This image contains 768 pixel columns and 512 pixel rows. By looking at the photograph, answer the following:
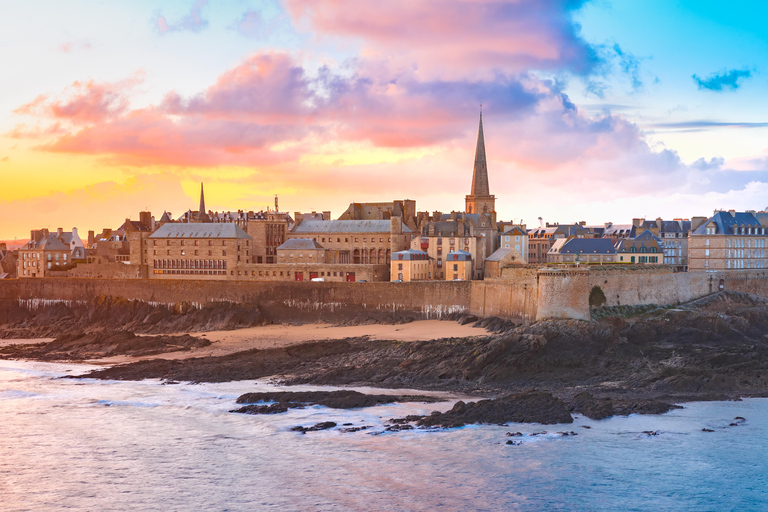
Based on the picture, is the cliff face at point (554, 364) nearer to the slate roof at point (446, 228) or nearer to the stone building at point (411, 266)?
the stone building at point (411, 266)

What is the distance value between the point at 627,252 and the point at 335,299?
22.2 meters

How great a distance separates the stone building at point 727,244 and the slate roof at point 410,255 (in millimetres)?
18887

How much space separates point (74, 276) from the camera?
2319 inches

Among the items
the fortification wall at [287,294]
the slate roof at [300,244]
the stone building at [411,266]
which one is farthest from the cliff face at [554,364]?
the slate roof at [300,244]

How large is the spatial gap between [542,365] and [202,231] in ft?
108

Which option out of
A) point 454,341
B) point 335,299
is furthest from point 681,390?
point 335,299

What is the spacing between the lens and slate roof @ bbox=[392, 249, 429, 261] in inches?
1954

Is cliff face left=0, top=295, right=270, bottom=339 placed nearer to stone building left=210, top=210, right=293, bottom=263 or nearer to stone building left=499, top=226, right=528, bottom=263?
stone building left=210, top=210, right=293, bottom=263

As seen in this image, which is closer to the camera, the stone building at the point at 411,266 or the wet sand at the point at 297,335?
the wet sand at the point at 297,335

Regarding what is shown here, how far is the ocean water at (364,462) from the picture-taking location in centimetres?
1764

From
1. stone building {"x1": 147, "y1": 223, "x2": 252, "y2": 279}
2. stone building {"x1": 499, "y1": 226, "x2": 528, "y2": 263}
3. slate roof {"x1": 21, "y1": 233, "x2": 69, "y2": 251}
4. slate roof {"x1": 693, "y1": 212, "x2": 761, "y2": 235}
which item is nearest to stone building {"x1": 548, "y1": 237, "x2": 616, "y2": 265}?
stone building {"x1": 499, "y1": 226, "x2": 528, "y2": 263}

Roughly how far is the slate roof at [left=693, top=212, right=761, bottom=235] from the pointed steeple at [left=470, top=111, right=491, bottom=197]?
2041 centimetres

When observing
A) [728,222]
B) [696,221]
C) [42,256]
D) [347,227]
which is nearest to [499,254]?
[347,227]

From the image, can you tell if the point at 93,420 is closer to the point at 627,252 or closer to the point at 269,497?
the point at 269,497
